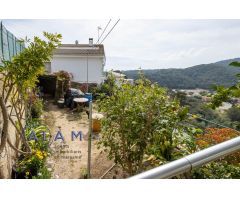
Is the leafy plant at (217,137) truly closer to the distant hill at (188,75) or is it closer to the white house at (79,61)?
the distant hill at (188,75)

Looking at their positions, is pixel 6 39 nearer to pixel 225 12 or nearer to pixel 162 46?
pixel 162 46

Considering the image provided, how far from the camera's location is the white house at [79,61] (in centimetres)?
907


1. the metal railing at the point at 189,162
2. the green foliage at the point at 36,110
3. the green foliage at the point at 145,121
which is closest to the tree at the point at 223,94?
the metal railing at the point at 189,162

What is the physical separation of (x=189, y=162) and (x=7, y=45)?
3.69m

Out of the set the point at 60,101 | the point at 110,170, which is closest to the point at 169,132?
the point at 110,170

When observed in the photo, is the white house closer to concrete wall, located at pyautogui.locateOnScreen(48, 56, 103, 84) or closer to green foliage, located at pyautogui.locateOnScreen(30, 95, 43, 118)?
concrete wall, located at pyautogui.locateOnScreen(48, 56, 103, 84)

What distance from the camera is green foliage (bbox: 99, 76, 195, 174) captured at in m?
3.54

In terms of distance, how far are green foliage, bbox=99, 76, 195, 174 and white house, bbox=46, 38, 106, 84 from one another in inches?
156

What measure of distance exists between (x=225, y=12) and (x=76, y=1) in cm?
84

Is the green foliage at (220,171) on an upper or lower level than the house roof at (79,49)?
lower

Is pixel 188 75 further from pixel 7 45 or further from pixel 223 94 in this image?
pixel 223 94

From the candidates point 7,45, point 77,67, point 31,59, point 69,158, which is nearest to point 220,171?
point 31,59

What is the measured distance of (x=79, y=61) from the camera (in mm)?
10172

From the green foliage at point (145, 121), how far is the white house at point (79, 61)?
396 cm
